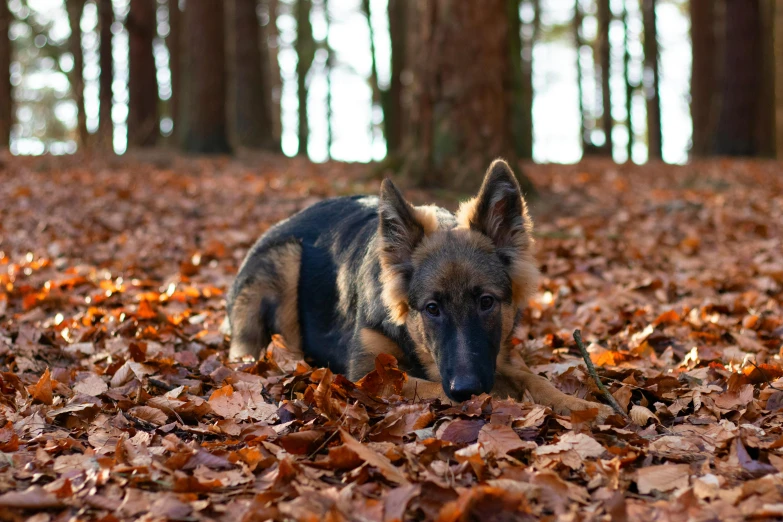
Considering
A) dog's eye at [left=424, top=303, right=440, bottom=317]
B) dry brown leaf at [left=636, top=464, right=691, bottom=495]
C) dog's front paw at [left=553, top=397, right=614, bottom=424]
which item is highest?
dog's eye at [left=424, top=303, right=440, bottom=317]

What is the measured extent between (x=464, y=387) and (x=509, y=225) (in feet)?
4.14

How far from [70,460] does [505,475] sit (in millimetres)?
2120

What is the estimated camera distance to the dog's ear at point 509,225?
4680mm

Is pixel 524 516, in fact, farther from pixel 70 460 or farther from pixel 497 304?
pixel 70 460

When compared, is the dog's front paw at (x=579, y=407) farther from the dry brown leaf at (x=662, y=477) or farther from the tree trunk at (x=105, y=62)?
the tree trunk at (x=105, y=62)

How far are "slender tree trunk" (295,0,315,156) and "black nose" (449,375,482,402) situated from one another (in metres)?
30.5

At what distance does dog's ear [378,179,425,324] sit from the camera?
4.67 m

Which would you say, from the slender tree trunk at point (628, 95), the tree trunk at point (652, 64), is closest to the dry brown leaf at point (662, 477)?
the tree trunk at point (652, 64)

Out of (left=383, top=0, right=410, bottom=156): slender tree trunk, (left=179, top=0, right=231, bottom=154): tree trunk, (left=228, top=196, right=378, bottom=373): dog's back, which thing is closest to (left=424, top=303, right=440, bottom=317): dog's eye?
(left=228, top=196, right=378, bottom=373): dog's back

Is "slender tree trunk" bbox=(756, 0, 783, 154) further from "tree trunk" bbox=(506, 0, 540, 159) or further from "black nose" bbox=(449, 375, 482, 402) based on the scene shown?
"black nose" bbox=(449, 375, 482, 402)

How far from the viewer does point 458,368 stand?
4.11 metres

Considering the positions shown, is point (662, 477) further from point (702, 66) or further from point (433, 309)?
point (702, 66)

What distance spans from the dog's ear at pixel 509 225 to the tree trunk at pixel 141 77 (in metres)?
15.2

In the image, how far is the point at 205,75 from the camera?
16.0 metres
